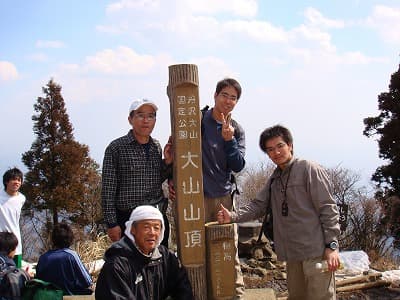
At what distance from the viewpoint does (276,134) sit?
3.38 m

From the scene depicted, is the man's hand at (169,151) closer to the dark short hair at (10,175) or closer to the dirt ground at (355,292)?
the dark short hair at (10,175)

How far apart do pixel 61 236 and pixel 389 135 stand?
14.4m

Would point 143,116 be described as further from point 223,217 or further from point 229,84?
point 223,217

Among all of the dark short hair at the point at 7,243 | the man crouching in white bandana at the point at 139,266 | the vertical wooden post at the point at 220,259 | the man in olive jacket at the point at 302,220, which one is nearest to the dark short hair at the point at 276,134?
the man in olive jacket at the point at 302,220

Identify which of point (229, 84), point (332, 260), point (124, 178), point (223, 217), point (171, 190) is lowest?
point (332, 260)

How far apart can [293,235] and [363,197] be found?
535 inches

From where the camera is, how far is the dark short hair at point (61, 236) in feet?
13.3

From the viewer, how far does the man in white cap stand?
355cm

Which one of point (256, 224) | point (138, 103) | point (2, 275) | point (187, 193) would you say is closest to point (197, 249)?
point (187, 193)

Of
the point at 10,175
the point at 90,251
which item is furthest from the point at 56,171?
the point at 10,175

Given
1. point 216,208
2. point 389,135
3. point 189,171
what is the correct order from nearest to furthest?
point 189,171
point 216,208
point 389,135

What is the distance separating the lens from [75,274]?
13.7ft

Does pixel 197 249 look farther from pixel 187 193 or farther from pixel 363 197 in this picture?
pixel 363 197

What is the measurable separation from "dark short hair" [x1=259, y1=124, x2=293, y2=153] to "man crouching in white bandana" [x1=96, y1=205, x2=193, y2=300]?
39.8 inches
